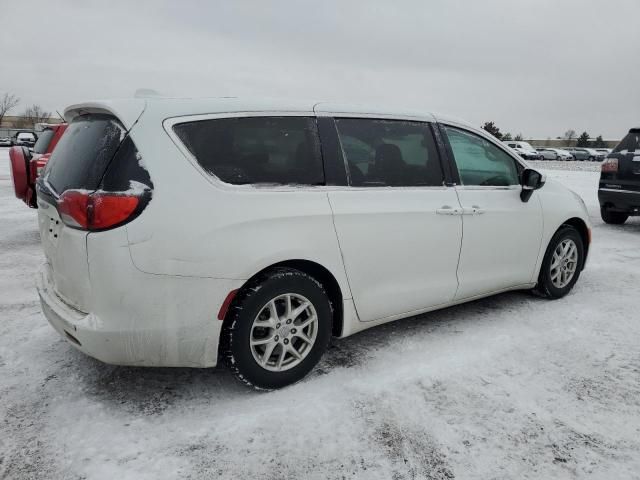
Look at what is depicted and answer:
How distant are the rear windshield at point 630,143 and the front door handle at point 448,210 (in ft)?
20.5

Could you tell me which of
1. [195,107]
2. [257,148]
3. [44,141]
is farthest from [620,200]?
[44,141]

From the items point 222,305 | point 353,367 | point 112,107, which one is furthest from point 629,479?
point 112,107

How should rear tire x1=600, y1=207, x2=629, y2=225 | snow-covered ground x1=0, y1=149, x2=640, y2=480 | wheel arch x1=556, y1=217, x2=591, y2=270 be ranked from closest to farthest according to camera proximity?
1. snow-covered ground x1=0, y1=149, x2=640, y2=480
2. wheel arch x1=556, y1=217, x2=591, y2=270
3. rear tire x1=600, y1=207, x2=629, y2=225

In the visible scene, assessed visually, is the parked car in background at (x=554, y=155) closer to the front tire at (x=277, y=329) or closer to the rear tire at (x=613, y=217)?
the rear tire at (x=613, y=217)

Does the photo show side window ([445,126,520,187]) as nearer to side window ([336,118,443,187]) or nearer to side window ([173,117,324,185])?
side window ([336,118,443,187])

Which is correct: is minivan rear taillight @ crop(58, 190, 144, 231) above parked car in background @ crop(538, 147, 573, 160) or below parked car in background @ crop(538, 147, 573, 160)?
above

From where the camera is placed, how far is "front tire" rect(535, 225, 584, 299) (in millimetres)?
4516

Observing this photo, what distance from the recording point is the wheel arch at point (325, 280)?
109 inches

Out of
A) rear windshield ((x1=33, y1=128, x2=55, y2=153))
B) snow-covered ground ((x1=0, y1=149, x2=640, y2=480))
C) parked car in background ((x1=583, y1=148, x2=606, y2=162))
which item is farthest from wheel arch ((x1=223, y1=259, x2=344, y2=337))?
parked car in background ((x1=583, y1=148, x2=606, y2=162))

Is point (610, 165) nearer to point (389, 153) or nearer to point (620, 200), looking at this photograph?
point (620, 200)

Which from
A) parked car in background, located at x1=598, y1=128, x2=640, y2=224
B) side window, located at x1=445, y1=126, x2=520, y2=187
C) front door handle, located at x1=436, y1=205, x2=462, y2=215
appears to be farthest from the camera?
parked car in background, located at x1=598, y1=128, x2=640, y2=224

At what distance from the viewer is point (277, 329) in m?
2.83

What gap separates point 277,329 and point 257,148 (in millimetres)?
1019

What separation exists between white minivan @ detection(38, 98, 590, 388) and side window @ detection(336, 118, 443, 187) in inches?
0.4
